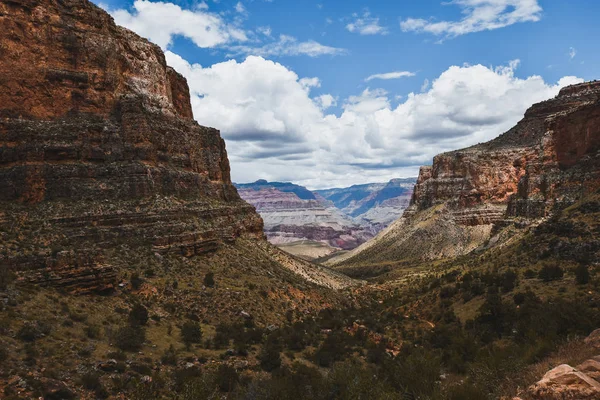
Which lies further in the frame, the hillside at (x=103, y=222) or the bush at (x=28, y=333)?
the hillside at (x=103, y=222)

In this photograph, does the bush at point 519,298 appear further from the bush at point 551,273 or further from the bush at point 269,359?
the bush at point 269,359

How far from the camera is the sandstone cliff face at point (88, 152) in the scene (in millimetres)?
40094

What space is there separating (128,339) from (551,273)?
125 ft

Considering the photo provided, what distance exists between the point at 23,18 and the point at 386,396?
54193mm

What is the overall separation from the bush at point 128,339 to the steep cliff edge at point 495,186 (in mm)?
67503

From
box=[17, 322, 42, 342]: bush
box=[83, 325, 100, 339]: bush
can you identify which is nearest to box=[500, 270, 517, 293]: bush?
box=[83, 325, 100, 339]: bush

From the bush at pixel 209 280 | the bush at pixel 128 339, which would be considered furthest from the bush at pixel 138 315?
the bush at pixel 209 280

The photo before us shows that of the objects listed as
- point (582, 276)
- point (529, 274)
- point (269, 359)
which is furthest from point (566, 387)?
point (529, 274)

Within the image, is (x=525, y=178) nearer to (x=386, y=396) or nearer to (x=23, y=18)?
(x=386, y=396)

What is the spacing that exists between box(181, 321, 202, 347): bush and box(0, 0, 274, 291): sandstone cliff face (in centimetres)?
824

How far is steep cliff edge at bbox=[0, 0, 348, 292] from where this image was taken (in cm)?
3956

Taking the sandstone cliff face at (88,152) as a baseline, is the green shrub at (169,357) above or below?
below

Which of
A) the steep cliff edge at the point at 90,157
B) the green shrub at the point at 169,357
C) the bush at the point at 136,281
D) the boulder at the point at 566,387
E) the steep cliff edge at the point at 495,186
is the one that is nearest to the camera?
the boulder at the point at 566,387

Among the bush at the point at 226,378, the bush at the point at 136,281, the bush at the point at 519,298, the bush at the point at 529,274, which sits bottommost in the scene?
the bush at the point at 226,378
